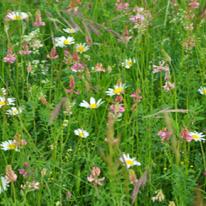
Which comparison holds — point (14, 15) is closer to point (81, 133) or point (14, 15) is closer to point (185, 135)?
point (81, 133)

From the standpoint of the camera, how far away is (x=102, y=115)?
2498 millimetres

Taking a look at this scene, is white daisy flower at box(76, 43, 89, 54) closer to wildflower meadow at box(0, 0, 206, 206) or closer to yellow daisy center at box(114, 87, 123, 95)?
wildflower meadow at box(0, 0, 206, 206)

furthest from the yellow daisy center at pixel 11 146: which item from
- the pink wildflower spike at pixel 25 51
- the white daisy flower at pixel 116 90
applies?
the pink wildflower spike at pixel 25 51

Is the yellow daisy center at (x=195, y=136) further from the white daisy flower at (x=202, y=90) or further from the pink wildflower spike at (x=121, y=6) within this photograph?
the pink wildflower spike at (x=121, y=6)

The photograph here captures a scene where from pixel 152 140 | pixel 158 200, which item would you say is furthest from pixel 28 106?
pixel 158 200

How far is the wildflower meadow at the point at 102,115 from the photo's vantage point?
2006mm

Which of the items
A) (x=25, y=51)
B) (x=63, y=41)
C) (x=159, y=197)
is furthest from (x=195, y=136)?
(x=63, y=41)

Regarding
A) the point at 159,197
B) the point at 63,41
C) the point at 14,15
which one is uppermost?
the point at 14,15

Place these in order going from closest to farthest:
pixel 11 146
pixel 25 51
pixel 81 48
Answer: pixel 11 146 < pixel 25 51 < pixel 81 48

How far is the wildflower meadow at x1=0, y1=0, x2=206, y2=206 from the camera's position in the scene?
2006 millimetres

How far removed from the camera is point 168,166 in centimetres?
223

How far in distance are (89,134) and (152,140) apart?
0.23 meters

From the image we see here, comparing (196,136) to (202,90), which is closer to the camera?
(196,136)

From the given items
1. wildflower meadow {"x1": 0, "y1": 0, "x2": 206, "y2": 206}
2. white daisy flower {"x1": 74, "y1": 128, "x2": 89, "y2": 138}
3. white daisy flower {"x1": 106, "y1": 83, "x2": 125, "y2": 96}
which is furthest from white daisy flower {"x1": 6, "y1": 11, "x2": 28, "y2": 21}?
white daisy flower {"x1": 74, "y1": 128, "x2": 89, "y2": 138}
